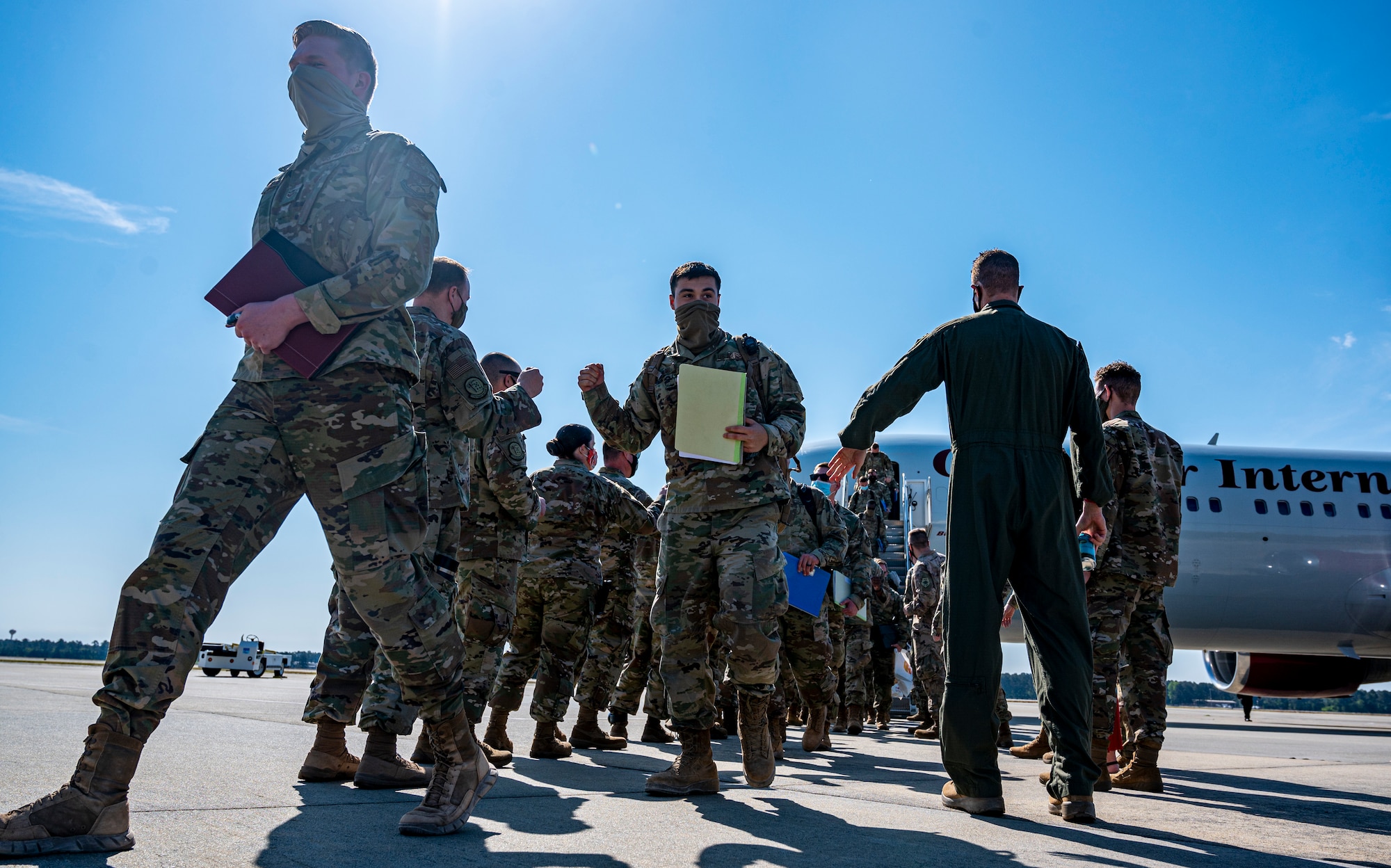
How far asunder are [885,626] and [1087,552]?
6.72 metres

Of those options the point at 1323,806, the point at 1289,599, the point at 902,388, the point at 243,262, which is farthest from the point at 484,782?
the point at 1289,599

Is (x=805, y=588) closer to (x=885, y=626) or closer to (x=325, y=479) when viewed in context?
(x=325, y=479)

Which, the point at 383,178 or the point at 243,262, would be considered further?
the point at 383,178

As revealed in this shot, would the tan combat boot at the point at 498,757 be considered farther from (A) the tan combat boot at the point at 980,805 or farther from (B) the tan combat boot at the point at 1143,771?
(B) the tan combat boot at the point at 1143,771

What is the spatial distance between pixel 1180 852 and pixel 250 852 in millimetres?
2423

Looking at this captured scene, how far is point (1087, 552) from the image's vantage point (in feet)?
14.3

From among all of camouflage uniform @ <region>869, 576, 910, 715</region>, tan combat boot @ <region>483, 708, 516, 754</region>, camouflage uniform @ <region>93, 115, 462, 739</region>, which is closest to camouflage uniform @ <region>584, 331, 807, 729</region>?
camouflage uniform @ <region>93, 115, 462, 739</region>

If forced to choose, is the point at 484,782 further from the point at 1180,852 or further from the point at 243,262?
the point at 1180,852

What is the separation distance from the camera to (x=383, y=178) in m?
2.56

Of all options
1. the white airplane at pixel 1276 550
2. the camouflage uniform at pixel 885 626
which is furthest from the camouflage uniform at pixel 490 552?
the white airplane at pixel 1276 550

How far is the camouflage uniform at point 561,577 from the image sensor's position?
17.1 feet

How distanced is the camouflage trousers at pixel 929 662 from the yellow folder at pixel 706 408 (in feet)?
17.3

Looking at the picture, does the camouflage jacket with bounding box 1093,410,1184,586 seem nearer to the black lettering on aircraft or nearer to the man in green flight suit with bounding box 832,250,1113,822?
the man in green flight suit with bounding box 832,250,1113,822

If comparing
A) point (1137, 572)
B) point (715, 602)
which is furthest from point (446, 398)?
point (1137, 572)
